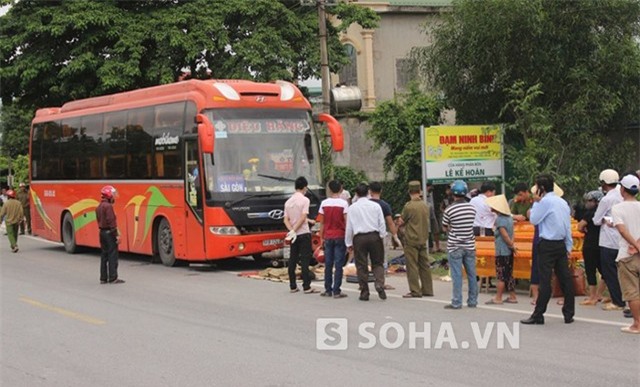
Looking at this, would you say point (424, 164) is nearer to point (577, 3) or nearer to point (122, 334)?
point (577, 3)

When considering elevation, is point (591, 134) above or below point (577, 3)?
below

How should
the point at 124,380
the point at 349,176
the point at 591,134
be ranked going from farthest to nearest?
the point at 349,176
the point at 591,134
the point at 124,380

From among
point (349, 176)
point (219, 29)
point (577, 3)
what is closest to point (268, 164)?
point (577, 3)

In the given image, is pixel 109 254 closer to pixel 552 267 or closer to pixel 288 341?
pixel 288 341

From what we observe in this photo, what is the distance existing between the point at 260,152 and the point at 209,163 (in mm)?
1075

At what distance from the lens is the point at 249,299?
14.0 metres

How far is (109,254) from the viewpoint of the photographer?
1644cm

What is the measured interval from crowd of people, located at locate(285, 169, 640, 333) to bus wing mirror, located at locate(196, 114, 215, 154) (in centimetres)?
268

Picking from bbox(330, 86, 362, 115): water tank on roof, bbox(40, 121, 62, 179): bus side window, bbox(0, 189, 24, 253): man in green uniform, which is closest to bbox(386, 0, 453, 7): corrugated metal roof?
bbox(330, 86, 362, 115): water tank on roof

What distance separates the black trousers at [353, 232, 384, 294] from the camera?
43.0ft

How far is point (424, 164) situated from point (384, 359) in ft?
33.6

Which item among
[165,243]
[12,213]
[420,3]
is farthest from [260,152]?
[420,3]

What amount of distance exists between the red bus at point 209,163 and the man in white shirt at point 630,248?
8534mm

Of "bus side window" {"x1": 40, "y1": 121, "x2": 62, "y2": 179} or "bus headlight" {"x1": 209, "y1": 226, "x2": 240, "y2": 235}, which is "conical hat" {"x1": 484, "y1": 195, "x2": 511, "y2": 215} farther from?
"bus side window" {"x1": 40, "y1": 121, "x2": 62, "y2": 179}
